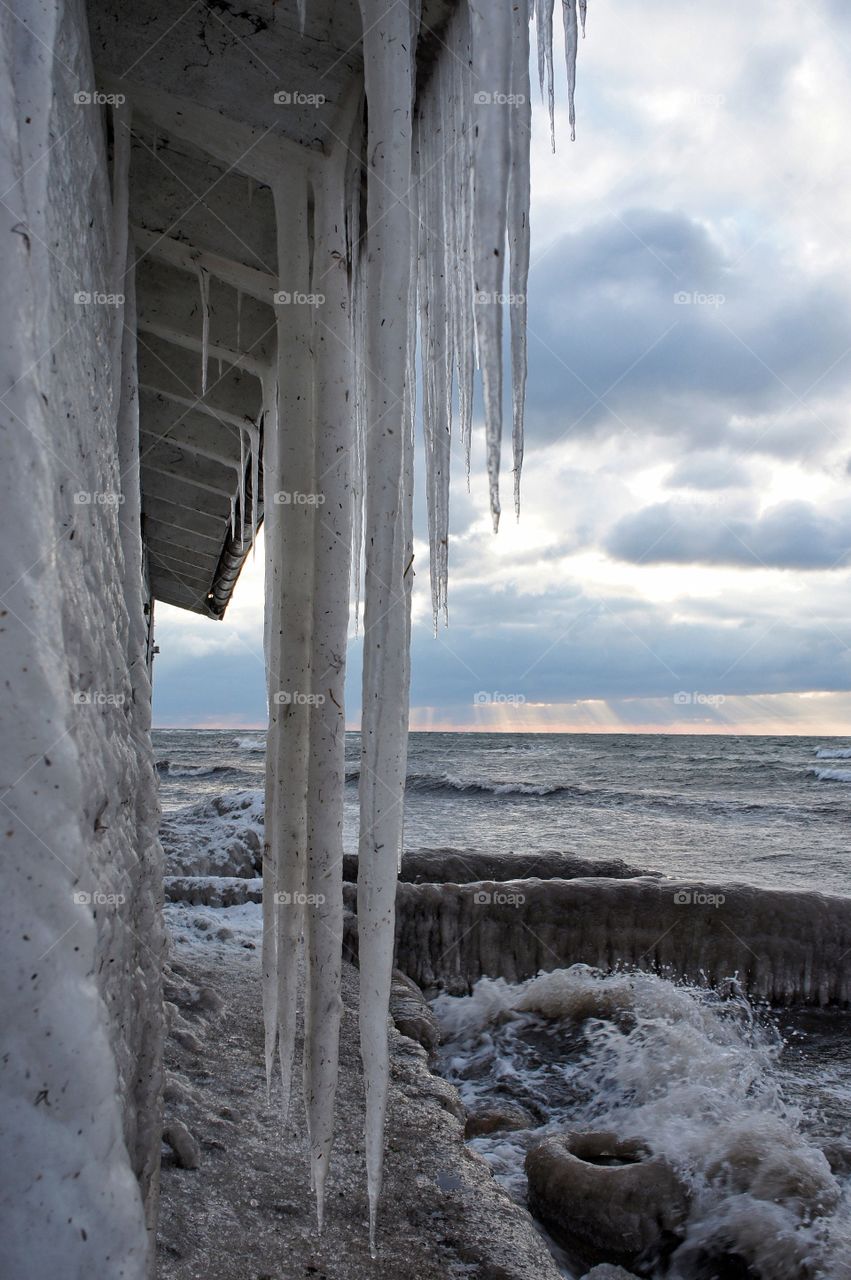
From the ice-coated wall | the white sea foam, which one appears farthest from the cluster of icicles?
the white sea foam

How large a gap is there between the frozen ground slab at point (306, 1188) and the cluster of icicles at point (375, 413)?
352 mm

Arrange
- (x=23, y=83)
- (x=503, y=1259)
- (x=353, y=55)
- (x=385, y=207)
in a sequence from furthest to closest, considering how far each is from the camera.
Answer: (x=503, y=1259) → (x=353, y=55) → (x=385, y=207) → (x=23, y=83)

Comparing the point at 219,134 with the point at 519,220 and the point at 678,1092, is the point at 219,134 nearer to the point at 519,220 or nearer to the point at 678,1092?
the point at 519,220

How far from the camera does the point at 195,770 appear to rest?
3191 cm

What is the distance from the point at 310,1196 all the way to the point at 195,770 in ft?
102

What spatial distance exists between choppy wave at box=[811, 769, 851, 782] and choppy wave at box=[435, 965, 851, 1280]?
2288cm

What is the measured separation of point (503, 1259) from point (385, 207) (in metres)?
2.66

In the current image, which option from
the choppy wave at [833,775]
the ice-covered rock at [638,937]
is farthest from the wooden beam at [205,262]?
the choppy wave at [833,775]

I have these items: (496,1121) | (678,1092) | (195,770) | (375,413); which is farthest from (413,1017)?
(195,770)

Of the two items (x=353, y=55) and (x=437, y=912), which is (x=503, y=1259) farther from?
(x=437, y=912)

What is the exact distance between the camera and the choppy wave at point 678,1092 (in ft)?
10.7

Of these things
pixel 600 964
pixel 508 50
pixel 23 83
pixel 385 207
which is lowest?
pixel 600 964

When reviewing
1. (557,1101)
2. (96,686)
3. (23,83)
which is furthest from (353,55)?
(557,1101)

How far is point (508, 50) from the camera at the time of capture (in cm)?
145
